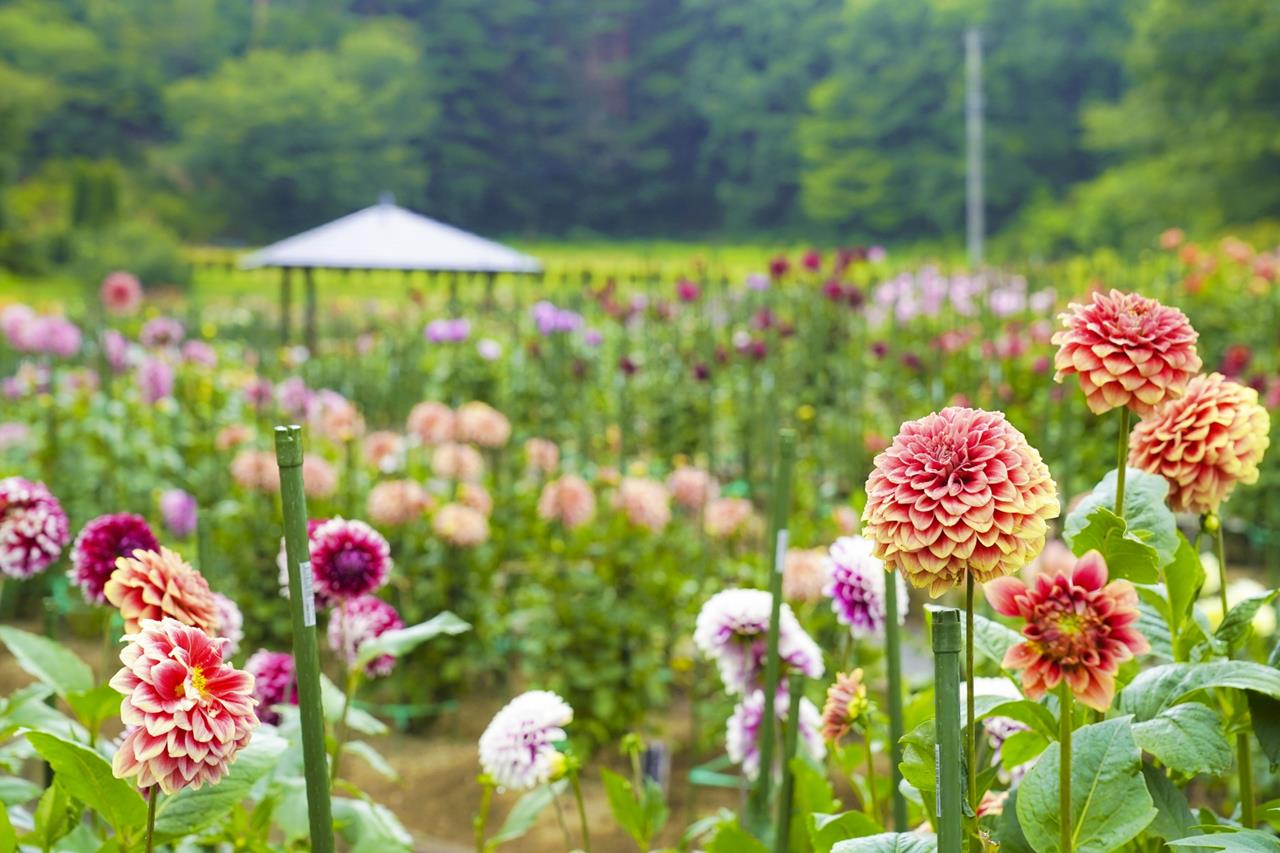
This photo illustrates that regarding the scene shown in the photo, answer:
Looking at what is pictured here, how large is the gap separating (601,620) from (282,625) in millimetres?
700

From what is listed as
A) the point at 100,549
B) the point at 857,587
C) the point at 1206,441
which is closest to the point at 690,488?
the point at 857,587

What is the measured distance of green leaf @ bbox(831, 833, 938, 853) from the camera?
0.62 metres

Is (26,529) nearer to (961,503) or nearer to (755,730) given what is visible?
(755,730)

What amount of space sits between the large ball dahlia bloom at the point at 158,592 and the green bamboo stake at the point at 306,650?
63mm

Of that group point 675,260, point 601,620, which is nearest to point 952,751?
point 601,620

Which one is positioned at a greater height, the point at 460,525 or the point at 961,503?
the point at 961,503

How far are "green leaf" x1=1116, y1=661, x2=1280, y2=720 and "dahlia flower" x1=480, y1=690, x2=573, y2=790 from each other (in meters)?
0.39

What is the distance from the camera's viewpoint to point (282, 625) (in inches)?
96.0

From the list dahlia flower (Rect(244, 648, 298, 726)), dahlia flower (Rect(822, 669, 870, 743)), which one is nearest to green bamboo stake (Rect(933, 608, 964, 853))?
dahlia flower (Rect(822, 669, 870, 743))

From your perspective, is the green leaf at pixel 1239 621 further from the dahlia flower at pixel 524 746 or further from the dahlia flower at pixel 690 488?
the dahlia flower at pixel 690 488

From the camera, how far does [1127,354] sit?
2.21ft

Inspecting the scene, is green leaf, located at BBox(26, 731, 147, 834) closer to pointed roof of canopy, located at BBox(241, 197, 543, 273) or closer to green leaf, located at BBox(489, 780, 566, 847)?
green leaf, located at BBox(489, 780, 566, 847)

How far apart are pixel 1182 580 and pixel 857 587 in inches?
10.2

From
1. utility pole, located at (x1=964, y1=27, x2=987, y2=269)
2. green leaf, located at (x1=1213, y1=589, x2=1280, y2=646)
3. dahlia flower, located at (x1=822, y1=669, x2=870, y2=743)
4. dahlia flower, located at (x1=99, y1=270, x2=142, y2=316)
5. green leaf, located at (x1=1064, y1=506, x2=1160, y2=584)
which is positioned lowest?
dahlia flower, located at (x1=822, y1=669, x2=870, y2=743)
